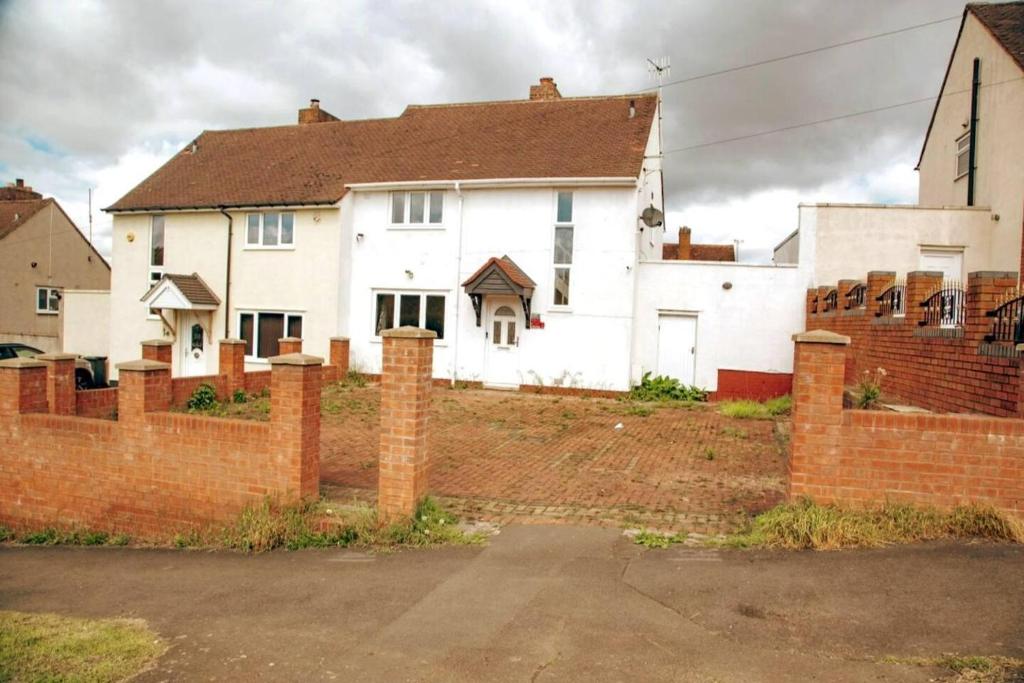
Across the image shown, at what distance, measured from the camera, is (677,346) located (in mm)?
17797

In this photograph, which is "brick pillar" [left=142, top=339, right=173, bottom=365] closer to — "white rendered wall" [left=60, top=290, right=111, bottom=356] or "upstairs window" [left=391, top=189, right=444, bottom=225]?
"upstairs window" [left=391, top=189, right=444, bottom=225]

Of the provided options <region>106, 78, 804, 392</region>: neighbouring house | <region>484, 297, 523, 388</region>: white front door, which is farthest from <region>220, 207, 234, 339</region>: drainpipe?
<region>484, 297, 523, 388</region>: white front door

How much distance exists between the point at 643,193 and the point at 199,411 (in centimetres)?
1248

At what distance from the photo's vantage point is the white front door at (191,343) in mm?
21359

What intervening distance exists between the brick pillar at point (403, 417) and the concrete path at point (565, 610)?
0.60 metres

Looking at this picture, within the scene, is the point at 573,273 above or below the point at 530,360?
above

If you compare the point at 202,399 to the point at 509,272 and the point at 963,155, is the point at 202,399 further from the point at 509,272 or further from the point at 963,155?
the point at 963,155

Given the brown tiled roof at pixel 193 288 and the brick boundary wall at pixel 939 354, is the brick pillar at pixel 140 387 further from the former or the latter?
the brown tiled roof at pixel 193 288

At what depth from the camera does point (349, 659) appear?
13.9ft

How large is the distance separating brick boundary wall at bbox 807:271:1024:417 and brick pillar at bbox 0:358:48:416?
1150 cm

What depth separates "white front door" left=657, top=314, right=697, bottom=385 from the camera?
58.1 ft

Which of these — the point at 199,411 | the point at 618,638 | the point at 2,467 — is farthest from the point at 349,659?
the point at 199,411

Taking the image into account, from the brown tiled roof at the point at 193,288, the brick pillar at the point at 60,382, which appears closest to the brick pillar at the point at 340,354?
the brown tiled roof at the point at 193,288

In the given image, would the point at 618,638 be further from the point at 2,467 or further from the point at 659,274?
the point at 659,274
